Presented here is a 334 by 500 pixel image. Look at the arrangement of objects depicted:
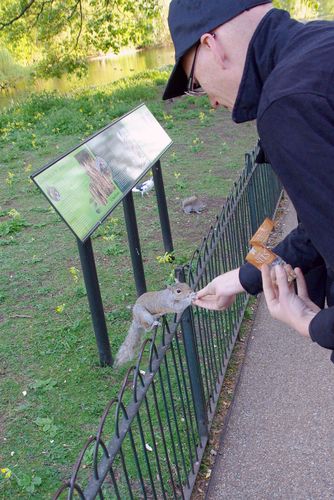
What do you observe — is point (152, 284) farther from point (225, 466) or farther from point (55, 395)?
point (225, 466)

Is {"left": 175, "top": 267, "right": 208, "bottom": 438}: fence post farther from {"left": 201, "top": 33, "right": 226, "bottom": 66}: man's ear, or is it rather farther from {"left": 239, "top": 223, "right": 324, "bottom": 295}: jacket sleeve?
{"left": 201, "top": 33, "right": 226, "bottom": 66}: man's ear

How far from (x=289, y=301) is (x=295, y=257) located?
11.9 inches

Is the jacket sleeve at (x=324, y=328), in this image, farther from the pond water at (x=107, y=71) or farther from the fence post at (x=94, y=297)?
the pond water at (x=107, y=71)

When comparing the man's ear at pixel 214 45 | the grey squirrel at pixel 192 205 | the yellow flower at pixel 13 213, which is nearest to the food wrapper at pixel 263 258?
the man's ear at pixel 214 45

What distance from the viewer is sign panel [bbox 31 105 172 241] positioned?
3.13 metres

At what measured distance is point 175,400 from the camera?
3461mm

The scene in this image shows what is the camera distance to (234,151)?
9.13 metres

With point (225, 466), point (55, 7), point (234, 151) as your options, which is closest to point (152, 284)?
point (225, 466)

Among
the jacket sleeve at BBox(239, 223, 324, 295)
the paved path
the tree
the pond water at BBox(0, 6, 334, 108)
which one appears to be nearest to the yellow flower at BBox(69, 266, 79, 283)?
the paved path

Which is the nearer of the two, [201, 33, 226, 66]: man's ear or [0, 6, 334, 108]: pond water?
[201, 33, 226, 66]: man's ear

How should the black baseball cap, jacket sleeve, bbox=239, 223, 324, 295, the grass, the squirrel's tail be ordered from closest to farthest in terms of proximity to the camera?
the black baseball cap → jacket sleeve, bbox=239, 223, 324, 295 → the grass → the squirrel's tail

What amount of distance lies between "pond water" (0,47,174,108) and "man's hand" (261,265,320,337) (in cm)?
1827

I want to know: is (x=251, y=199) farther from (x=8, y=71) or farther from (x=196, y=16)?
(x=8, y=71)

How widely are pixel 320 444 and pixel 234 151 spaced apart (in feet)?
21.8
